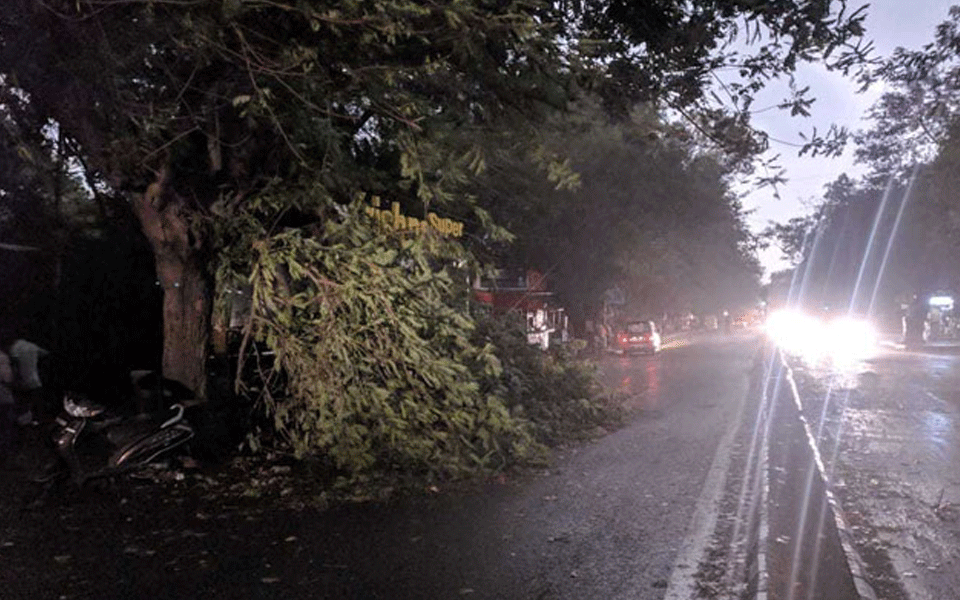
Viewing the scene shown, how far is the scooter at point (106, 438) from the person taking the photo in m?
7.43

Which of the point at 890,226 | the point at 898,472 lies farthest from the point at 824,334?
the point at 898,472

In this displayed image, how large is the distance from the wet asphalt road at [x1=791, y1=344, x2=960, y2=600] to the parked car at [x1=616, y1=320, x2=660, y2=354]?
1848 centimetres

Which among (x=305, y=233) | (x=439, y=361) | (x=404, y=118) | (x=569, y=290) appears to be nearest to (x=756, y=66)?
(x=404, y=118)

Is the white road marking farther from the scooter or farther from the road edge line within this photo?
the scooter

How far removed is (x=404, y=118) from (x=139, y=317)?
852cm

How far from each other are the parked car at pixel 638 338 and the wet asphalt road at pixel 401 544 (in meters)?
31.1

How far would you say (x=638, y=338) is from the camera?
4012 centimetres

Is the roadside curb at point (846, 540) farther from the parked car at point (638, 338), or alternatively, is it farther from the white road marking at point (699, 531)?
the parked car at point (638, 338)

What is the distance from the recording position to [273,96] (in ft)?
24.1

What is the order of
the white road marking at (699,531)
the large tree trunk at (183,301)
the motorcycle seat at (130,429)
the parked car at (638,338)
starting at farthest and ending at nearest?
the parked car at (638,338), the large tree trunk at (183,301), the motorcycle seat at (130,429), the white road marking at (699,531)

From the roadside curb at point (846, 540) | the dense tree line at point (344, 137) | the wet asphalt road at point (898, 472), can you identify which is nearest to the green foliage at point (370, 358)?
the dense tree line at point (344, 137)

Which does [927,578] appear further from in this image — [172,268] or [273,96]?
[172,268]

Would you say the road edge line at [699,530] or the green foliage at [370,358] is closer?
the road edge line at [699,530]

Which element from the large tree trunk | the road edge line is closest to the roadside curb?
the road edge line
